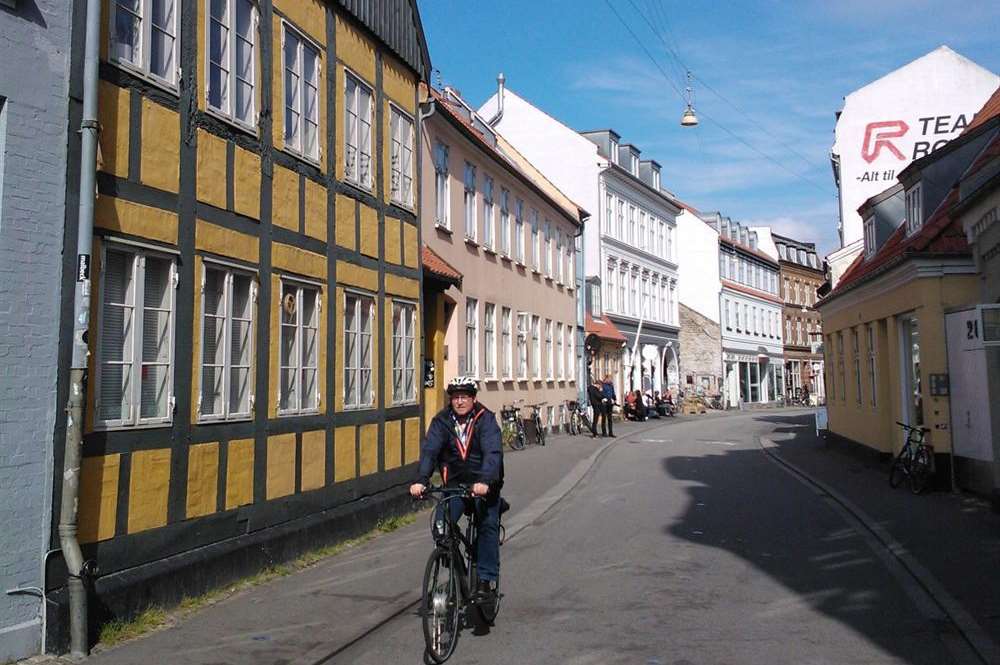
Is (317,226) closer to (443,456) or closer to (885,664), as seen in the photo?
(443,456)

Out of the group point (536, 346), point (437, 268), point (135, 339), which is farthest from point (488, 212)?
point (135, 339)

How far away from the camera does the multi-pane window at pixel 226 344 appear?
8992 mm

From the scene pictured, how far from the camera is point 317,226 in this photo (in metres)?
11.4

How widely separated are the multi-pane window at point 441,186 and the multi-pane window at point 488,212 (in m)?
3.05

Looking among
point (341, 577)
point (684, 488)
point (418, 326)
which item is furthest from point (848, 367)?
point (341, 577)

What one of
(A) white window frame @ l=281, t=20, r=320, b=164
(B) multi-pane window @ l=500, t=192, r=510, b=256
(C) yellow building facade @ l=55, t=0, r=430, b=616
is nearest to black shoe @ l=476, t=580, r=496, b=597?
(C) yellow building facade @ l=55, t=0, r=430, b=616

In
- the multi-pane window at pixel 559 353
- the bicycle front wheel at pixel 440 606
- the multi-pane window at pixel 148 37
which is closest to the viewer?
the bicycle front wheel at pixel 440 606

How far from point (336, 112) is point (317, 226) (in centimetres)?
156

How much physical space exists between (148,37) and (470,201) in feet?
51.4

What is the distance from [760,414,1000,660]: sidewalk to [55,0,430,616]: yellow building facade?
6331mm

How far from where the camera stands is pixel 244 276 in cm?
970

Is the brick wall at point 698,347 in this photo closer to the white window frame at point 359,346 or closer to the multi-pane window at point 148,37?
the white window frame at point 359,346

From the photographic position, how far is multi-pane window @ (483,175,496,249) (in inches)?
976

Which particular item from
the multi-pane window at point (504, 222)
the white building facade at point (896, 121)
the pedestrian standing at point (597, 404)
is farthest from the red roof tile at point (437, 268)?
the white building facade at point (896, 121)
